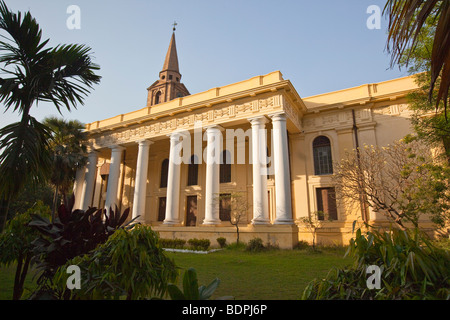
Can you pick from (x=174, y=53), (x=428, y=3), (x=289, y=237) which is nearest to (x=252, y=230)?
(x=289, y=237)

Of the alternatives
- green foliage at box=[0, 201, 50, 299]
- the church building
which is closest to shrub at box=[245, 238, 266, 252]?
the church building

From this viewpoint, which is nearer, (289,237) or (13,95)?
(13,95)

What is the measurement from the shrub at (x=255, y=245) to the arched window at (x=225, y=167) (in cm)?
788

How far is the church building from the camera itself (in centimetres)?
1448

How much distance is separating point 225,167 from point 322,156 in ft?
23.8

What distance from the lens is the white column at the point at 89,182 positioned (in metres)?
21.5

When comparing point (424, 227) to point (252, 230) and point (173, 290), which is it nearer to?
point (252, 230)

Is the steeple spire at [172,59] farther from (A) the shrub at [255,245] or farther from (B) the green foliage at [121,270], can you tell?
(B) the green foliage at [121,270]

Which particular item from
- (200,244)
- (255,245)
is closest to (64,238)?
(255,245)

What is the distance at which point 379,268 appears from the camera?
2652 mm

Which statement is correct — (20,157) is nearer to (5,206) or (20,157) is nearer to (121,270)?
(5,206)

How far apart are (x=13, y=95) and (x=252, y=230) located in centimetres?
1121

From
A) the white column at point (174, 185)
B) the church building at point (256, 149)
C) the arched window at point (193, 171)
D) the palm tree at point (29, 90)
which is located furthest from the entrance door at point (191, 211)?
the palm tree at point (29, 90)
